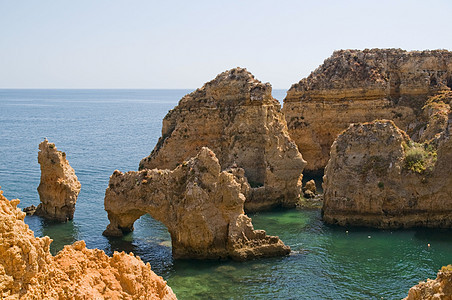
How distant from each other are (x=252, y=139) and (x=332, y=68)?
19029mm

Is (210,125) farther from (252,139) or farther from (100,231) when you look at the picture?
(100,231)

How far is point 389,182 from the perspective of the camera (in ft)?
133

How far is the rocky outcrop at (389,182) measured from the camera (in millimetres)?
40062

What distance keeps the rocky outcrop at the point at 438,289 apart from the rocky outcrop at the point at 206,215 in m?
15.4

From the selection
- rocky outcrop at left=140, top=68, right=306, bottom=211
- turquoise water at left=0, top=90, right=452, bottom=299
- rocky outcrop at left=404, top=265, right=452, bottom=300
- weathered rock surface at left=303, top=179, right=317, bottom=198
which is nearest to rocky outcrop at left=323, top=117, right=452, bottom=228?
turquoise water at left=0, top=90, right=452, bottom=299

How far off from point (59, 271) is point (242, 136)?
34.7m

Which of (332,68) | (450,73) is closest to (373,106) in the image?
(332,68)

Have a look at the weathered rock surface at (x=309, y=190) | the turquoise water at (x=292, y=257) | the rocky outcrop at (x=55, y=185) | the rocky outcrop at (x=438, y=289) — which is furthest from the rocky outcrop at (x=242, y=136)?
the rocky outcrop at (x=438, y=289)

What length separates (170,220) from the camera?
33281mm

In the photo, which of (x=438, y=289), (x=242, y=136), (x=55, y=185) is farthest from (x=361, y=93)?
(x=438, y=289)

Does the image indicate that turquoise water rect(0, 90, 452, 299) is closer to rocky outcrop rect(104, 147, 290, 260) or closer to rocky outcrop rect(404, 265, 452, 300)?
rocky outcrop rect(104, 147, 290, 260)

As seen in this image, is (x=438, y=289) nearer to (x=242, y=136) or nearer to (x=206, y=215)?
(x=206, y=215)

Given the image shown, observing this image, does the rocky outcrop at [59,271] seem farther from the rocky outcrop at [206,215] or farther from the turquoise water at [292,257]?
the rocky outcrop at [206,215]

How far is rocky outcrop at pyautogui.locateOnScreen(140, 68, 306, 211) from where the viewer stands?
47.3 meters
